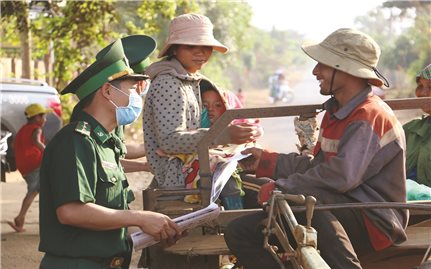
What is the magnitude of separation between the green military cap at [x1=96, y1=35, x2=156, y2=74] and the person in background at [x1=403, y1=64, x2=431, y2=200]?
6.95 feet

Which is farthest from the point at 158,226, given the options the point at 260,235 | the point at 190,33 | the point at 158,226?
the point at 190,33

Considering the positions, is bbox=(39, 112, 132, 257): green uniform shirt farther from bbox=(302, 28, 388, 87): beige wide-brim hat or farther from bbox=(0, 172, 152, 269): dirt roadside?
bbox=(0, 172, 152, 269): dirt roadside

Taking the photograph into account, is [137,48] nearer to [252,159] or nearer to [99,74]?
[99,74]

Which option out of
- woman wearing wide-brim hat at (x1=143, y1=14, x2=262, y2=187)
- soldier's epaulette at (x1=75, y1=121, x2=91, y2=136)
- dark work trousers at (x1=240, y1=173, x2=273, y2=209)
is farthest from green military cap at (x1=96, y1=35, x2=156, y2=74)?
dark work trousers at (x1=240, y1=173, x2=273, y2=209)

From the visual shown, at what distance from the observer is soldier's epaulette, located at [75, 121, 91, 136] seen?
13.5 feet

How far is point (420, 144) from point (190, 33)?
1.80 metres

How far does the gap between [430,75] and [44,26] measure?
10.6 meters

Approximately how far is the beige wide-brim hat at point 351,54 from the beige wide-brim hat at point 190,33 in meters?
1.09

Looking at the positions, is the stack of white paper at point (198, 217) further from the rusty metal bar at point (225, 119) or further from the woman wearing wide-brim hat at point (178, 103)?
the woman wearing wide-brim hat at point (178, 103)

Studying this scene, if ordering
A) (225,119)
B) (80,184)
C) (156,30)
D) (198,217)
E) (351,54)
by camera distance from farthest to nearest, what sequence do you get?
(156,30) < (225,119) < (351,54) < (198,217) < (80,184)

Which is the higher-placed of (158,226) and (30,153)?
(158,226)

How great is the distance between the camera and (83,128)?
4.15 meters

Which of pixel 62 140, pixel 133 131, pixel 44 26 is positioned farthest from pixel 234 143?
pixel 133 131

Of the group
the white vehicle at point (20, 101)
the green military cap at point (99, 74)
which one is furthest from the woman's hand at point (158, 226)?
the white vehicle at point (20, 101)
